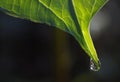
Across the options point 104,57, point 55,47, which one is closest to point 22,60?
point 55,47

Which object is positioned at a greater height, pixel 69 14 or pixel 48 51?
pixel 69 14

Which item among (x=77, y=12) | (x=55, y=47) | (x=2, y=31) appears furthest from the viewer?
(x=2, y=31)

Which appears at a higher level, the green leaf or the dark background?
the green leaf

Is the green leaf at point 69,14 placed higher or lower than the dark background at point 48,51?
higher

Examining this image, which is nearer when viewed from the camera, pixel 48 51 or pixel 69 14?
pixel 69 14

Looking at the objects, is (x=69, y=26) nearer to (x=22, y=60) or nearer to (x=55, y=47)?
(x=55, y=47)
